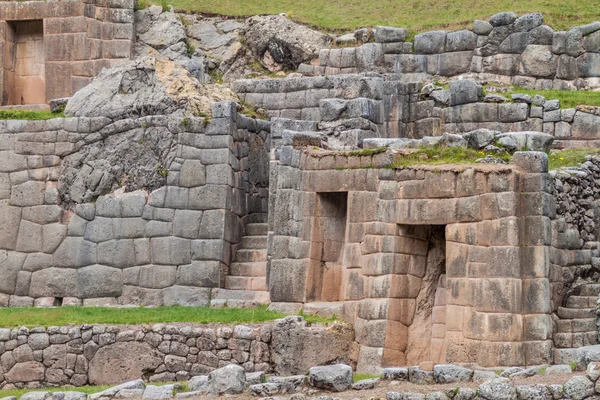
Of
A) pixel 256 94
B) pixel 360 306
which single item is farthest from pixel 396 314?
pixel 256 94

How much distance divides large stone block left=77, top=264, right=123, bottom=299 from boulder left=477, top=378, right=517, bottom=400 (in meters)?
11.1

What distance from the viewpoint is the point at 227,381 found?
2109 centimetres

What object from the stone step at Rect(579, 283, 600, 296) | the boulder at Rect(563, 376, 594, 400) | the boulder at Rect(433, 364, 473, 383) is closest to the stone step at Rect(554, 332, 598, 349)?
the stone step at Rect(579, 283, 600, 296)

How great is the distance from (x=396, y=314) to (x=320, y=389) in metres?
4.56

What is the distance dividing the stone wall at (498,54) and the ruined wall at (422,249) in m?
6.99

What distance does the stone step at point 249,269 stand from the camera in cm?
2908

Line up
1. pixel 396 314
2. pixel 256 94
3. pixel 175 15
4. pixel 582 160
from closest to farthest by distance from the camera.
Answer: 1. pixel 396 314
2. pixel 582 160
3. pixel 256 94
4. pixel 175 15

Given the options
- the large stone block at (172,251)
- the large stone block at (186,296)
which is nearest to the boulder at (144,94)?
the large stone block at (172,251)

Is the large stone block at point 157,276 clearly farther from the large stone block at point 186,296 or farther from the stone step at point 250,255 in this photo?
the stone step at point 250,255

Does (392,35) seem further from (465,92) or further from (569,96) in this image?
(569,96)

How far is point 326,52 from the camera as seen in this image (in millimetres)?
34719

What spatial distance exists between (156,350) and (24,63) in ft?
39.4

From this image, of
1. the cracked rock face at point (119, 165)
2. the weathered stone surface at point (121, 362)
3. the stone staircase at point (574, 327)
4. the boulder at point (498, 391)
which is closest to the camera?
the boulder at point (498, 391)

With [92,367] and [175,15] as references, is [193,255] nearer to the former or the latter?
[92,367]
